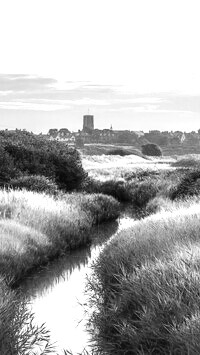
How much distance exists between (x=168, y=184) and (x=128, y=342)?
1819 centimetres

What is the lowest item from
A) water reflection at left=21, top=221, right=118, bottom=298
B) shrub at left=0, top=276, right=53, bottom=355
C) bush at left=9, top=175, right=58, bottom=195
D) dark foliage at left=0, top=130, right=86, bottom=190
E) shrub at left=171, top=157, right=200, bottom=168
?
shrub at left=171, top=157, right=200, bottom=168

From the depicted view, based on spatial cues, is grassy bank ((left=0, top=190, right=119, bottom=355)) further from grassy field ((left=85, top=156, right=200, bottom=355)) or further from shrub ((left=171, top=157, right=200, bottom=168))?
shrub ((left=171, top=157, right=200, bottom=168))

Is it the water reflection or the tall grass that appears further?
the tall grass

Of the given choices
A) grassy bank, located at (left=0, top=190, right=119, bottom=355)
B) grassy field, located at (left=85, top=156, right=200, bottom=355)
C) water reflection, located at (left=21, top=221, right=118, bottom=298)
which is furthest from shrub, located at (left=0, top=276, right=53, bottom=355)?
water reflection, located at (left=21, top=221, right=118, bottom=298)

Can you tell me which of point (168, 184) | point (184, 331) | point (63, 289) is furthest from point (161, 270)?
point (168, 184)

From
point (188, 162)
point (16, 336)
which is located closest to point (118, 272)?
point (16, 336)

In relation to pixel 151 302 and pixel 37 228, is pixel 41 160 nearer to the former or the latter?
pixel 37 228

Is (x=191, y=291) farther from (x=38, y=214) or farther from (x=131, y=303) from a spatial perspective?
(x=38, y=214)

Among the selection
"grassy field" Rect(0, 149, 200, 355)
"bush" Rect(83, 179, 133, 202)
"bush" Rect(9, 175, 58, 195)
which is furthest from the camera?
"bush" Rect(83, 179, 133, 202)

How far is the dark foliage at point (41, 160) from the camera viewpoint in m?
22.4

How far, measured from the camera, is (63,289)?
9875 millimetres

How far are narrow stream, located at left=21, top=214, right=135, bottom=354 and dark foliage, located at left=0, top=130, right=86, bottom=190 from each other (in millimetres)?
9652

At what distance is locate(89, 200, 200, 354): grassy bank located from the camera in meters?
6.05

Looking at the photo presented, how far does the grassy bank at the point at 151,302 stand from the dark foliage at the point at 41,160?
41.6 feet
